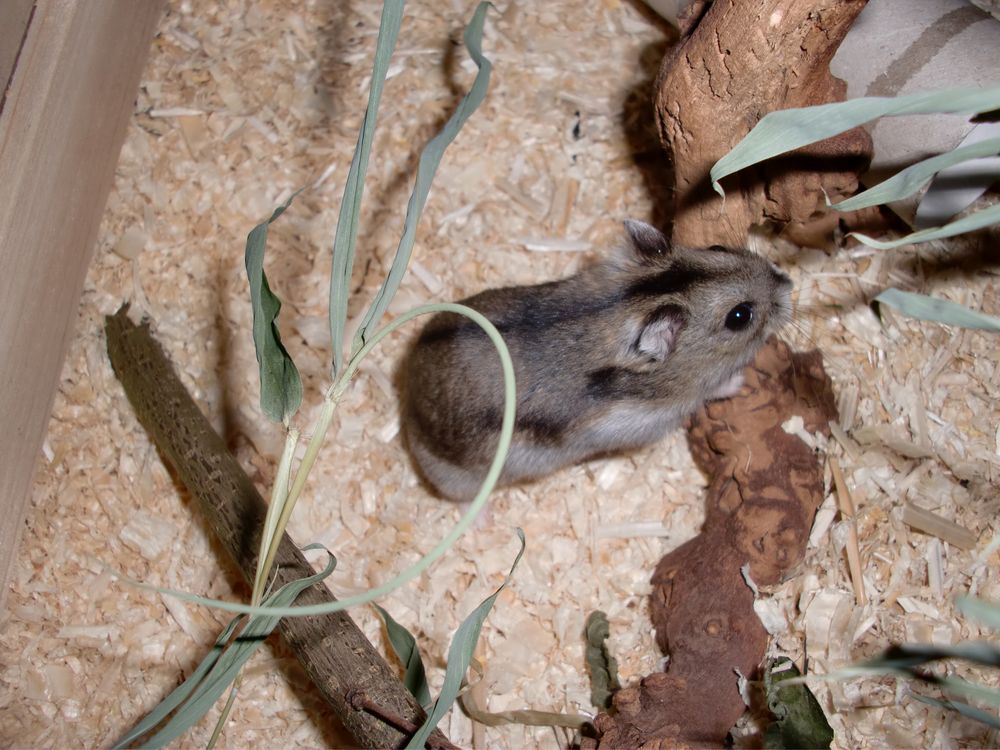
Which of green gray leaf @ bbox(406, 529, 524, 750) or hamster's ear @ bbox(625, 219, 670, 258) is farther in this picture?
hamster's ear @ bbox(625, 219, 670, 258)

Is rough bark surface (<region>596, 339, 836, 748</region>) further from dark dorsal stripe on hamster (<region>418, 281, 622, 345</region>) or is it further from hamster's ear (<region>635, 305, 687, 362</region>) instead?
dark dorsal stripe on hamster (<region>418, 281, 622, 345</region>)

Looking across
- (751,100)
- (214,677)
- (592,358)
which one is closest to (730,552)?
(592,358)

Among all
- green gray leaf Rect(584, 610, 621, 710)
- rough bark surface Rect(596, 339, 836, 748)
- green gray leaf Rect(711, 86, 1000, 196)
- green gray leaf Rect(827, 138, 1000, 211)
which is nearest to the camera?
green gray leaf Rect(711, 86, 1000, 196)

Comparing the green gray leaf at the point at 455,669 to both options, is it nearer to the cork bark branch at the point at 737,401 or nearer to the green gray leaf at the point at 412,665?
the green gray leaf at the point at 412,665

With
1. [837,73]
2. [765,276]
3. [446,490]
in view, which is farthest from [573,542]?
[837,73]

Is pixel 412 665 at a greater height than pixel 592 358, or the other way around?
pixel 592 358

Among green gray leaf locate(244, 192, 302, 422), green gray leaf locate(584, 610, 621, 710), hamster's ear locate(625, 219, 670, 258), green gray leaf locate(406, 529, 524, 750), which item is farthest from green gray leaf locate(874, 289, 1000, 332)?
green gray leaf locate(584, 610, 621, 710)

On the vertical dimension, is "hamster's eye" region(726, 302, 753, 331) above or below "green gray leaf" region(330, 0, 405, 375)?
below

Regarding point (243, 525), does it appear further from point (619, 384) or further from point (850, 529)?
point (850, 529)
